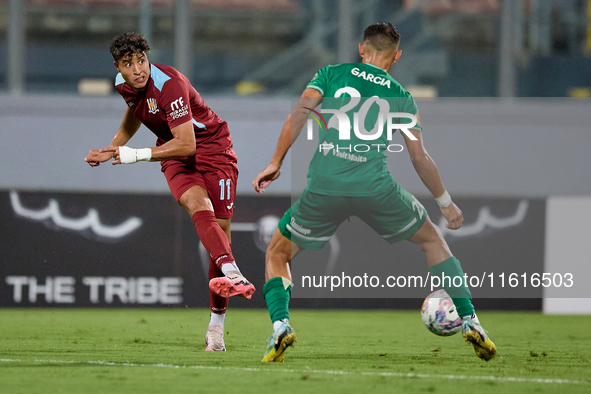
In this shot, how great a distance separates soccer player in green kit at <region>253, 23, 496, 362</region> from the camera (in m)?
4.52

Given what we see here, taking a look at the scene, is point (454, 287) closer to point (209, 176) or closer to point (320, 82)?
point (320, 82)

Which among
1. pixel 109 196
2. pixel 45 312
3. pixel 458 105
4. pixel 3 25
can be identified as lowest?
pixel 45 312

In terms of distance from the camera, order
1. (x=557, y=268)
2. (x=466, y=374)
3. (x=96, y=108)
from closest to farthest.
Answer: (x=466, y=374)
(x=557, y=268)
(x=96, y=108)

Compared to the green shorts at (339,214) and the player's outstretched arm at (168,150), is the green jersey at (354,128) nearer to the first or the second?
the green shorts at (339,214)

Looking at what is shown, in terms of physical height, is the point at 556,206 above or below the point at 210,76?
below

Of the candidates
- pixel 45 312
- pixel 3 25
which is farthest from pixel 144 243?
pixel 3 25

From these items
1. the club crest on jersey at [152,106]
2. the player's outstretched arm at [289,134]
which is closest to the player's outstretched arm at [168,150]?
the club crest on jersey at [152,106]

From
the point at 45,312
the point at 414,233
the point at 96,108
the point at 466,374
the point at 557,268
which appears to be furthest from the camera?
the point at 96,108

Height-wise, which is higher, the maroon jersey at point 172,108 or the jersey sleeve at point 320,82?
the jersey sleeve at point 320,82

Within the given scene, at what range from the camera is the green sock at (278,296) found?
4465mm

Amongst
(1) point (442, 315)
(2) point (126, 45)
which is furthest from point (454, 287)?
(2) point (126, 45)

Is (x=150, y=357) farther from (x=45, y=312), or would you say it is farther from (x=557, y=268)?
(x=557, y=268)

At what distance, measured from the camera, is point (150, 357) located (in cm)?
489

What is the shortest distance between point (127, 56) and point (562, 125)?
8.23 m
